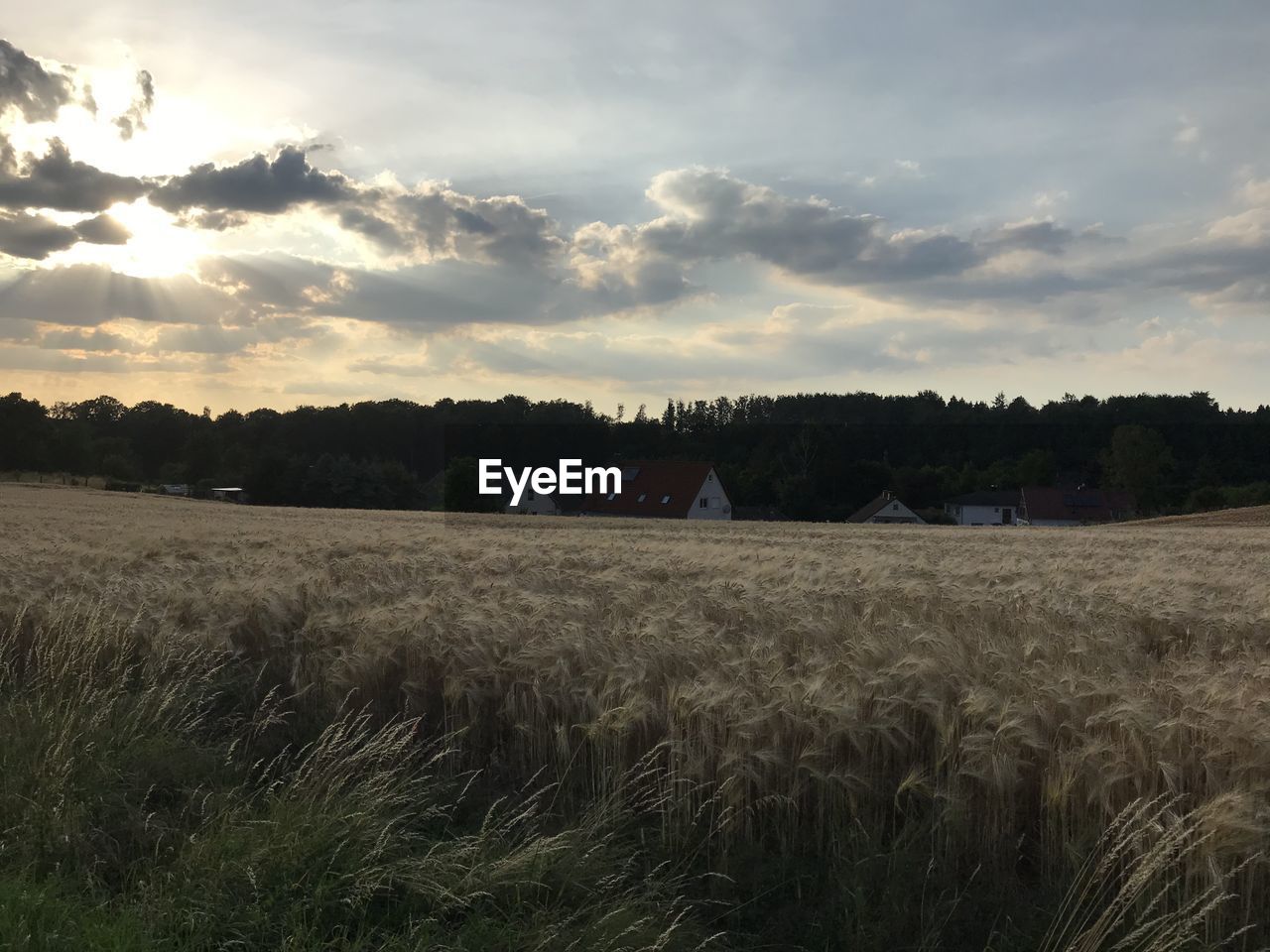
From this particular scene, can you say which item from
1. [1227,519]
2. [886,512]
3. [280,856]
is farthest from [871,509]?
[280,856]

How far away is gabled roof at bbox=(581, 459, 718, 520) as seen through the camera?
66.6 meters

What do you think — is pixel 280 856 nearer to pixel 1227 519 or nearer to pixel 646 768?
pixel 646 768

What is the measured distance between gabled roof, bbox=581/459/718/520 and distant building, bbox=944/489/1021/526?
86.0ft

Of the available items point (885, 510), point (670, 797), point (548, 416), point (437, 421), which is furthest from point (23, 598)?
point (437, 421)

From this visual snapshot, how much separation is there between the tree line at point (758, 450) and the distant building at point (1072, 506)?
1.54m

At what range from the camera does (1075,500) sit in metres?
81.6

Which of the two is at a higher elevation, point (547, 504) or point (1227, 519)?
point (1227, 519)

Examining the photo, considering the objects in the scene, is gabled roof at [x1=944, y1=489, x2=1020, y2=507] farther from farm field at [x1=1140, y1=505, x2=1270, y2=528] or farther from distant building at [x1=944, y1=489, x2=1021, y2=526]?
farm field at [x1=1140, y1=505, x2=1270, y2=528]

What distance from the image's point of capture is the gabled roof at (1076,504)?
79.9 meters

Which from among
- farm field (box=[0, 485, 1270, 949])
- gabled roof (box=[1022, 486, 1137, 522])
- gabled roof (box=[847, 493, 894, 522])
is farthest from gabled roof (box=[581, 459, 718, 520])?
farm field (box=[0, 485, 1270, 949])

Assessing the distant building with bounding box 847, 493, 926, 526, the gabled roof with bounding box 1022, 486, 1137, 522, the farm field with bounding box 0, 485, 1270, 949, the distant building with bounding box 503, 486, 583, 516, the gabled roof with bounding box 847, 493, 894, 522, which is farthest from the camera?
the gabled roof with bounding box 1022, 486, 1137, 522

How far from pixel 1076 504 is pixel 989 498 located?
7655 mm

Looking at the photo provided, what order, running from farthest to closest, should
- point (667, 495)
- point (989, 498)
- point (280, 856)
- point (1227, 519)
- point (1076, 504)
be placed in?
1. point (989, 498)
2. point (1076, 504)
3. point (667, 495)
4. point (1227, 519)
5. point (280, 856)

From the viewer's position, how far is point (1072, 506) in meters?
80.9
